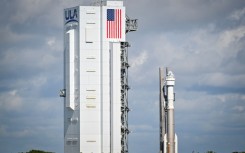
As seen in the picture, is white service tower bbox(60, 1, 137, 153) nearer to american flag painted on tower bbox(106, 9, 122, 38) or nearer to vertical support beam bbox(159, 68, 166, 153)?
american flag painted on tower bbox(106, 9, 122, 38)

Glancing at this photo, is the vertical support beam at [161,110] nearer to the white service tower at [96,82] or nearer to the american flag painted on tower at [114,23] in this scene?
the white service tower at [96,82]

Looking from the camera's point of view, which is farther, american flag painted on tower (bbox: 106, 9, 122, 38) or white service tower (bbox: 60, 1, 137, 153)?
american flag painted on tower (bbox: 106, 9, 122, 38)

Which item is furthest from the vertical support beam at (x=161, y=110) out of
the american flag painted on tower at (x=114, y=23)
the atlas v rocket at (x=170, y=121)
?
the american flag painted on tower at (x=114, y=23)

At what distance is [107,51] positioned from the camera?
12644cm

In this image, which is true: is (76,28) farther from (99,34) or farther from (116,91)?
(116,91)

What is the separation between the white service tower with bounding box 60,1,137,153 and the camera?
410 ft

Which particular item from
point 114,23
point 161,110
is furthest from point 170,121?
point 114,23

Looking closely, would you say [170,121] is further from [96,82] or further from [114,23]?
[114,23]

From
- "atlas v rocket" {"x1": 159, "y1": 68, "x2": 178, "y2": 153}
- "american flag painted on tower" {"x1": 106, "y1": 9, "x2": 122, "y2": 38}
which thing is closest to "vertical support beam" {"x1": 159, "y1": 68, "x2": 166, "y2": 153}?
"atlas v rocket" {"x1": 159, "y1": 68, "x2": 178, "y2": 153}

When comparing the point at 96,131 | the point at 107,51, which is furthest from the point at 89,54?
the point at 96,131

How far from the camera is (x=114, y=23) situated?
418 feet

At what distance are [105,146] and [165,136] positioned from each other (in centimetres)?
1128

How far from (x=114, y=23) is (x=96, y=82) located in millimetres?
11691

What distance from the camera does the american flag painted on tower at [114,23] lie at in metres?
127
